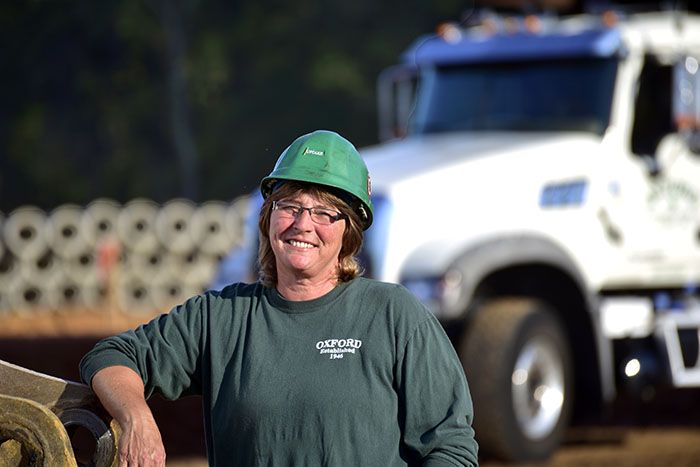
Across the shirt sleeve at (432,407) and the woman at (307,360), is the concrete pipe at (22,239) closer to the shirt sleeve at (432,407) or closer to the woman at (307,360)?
the woman at (307,360)

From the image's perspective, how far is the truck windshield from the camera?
443 inches

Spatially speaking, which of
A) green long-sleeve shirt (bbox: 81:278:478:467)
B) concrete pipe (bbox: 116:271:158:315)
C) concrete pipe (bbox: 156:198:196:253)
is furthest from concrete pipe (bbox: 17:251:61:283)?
green long-sleeve shirt (bbox: 81:278:478:467)

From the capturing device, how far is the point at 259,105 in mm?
39688

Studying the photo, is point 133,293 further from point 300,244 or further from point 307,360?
point 307,360

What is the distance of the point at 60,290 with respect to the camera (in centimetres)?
2386

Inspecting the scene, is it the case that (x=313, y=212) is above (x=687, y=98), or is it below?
above

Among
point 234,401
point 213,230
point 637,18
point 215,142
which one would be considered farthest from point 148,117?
point 234,401

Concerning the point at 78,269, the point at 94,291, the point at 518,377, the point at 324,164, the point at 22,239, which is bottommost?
the point at 94,291

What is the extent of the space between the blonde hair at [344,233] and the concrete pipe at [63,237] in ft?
66.3

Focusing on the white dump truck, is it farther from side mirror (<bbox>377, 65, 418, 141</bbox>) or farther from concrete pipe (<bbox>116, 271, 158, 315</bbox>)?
concrete pipe (<bbox>116, 271, 158, 315</bbox>)

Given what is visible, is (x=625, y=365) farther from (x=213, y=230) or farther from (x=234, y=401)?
(x=213, y=230)

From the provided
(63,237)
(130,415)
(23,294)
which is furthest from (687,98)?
(23,294)

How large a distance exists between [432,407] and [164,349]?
645 mm

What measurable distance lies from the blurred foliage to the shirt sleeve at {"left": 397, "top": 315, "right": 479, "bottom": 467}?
33.6 m
